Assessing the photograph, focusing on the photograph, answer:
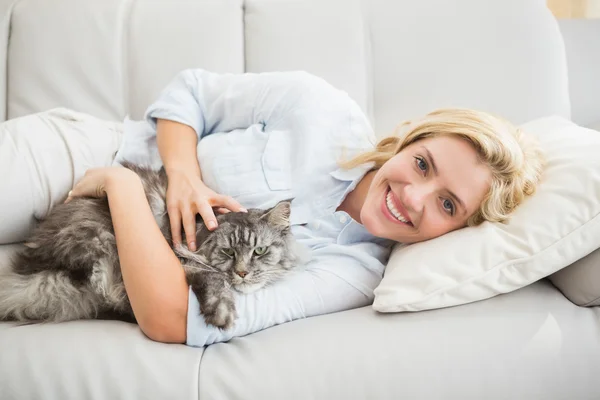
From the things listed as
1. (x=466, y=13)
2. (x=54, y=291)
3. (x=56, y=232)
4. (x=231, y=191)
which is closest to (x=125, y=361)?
(x=54, y=291)

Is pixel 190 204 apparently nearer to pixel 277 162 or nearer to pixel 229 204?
pixel 229 204

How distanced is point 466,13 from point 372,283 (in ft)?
4.10

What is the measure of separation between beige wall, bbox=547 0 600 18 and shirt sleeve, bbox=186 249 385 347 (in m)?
2.06

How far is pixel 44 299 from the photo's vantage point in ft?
3.76

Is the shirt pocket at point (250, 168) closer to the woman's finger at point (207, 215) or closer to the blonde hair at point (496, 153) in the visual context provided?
the woman's finger at point (207, 215)

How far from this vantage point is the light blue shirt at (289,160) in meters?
1.23

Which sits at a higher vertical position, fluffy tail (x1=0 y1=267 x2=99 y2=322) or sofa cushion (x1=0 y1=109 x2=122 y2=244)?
sofa cushion (x1=0 y1=109 x2=122 y2=244)

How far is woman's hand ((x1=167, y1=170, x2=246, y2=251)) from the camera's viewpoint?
4.27ft

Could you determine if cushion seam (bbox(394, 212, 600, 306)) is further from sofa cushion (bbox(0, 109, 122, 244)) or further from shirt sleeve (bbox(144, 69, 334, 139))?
sofa cushion (bbox(0, 109, 122, 244))

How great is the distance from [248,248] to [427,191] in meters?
0.47

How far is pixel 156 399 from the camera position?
99 centimetres

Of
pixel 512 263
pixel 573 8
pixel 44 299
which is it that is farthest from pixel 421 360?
pixel 573 8

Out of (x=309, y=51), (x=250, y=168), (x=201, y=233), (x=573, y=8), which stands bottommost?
(x=201, y=233)

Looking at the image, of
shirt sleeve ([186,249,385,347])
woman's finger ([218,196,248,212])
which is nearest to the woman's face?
shirt sleeve ([186,249,385,347])
